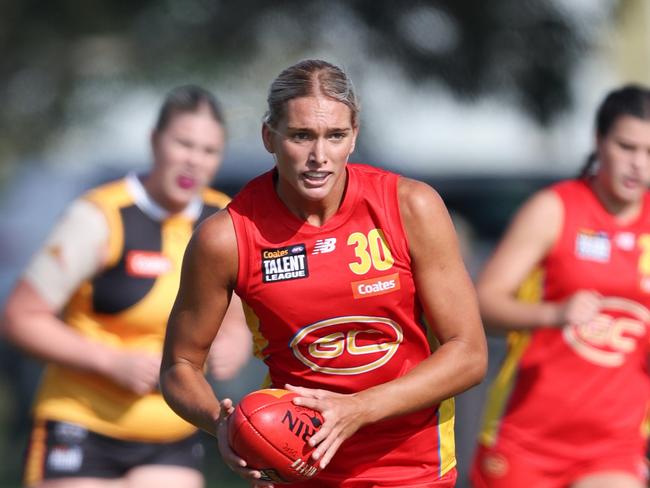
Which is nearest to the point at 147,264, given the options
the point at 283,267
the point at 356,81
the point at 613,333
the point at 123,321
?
the point at 123,321

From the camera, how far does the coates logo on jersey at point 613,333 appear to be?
556 centimetres

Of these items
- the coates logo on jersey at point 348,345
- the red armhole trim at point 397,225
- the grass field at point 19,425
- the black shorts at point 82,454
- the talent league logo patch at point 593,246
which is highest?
the red armhole trim at point 397,225

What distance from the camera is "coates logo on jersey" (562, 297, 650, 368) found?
5559mm

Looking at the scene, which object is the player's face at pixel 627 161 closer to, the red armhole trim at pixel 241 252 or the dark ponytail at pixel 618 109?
the dark ponytail at pixel 618 109

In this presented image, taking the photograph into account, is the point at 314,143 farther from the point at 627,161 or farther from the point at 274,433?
the point at 627,161

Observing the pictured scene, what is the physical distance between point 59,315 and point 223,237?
6.31 feet

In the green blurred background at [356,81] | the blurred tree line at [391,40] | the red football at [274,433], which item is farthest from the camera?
the blurred tree line at [391,40]

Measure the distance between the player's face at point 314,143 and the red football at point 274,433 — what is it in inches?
25.6

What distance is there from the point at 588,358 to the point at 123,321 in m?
1.95

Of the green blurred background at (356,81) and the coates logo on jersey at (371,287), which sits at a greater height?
the coates logo on jersey at (371,287)

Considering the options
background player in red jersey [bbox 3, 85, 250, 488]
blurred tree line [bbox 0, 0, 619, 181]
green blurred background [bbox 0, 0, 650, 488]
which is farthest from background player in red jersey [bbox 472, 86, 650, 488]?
blurred tree line [bbox 0, 0, 619, 181]

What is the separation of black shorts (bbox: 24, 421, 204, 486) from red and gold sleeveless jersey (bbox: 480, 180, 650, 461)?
1.40 metres

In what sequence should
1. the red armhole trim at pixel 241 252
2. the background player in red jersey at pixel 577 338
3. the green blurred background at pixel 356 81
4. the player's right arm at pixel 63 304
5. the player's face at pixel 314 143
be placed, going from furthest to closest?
the green blurred background at pixel 356 81, the background player in red jersey at pixel 577 338, the player's right arm at pixel 63 304, the red armhole trim at pixel 241 252, the player's face at pixel 314 143

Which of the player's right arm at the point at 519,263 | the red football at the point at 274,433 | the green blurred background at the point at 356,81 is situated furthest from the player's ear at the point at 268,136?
the green blurred background at the point at 356,81
